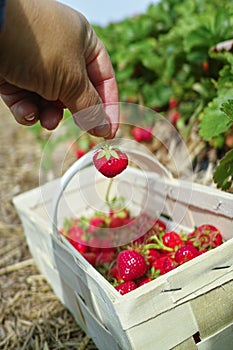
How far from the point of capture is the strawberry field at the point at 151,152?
1440 mm

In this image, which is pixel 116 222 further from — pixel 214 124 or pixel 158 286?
pixel 158 286

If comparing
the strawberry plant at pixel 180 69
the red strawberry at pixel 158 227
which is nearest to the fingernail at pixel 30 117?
the strawberry plant at pixel 180 69

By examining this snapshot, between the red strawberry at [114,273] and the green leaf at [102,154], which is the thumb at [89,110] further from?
the red strawberry at [114,273]

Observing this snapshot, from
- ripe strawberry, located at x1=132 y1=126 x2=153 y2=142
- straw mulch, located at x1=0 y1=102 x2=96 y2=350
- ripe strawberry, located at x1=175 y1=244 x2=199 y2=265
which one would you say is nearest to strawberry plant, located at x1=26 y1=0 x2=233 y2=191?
ripe strawberry, located at x1=132 y1=126 x2=153 y2=142

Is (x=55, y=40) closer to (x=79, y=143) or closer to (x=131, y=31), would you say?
(x=79, y=143)

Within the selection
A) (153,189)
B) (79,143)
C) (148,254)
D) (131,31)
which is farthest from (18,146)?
(148,254)

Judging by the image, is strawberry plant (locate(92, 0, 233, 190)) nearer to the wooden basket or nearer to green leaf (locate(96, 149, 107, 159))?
the wooden basket

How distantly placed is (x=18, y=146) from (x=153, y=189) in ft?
6.97

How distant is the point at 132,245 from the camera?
151 cm

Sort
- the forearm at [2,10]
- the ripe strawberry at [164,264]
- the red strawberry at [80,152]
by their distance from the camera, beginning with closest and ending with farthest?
the forearm at [2,10] < the ripe strawberry at [164,264] < the red strawberry at [80,152]

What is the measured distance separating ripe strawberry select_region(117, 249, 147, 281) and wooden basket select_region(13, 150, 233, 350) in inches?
4.5

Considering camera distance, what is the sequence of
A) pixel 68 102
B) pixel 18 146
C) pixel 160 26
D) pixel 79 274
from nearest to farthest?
pixel 68 102
pixel 79 274
pixel 160 26
pixel 18 146

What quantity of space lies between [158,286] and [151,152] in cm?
143

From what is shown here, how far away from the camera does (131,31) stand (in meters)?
2.94
